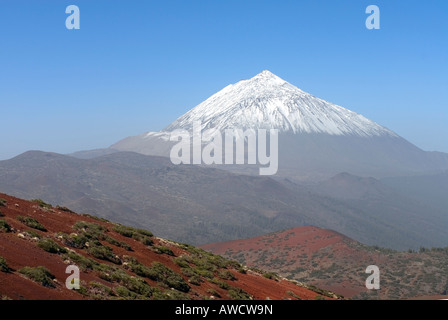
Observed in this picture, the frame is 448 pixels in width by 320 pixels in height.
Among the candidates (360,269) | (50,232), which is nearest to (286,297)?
(50,232)

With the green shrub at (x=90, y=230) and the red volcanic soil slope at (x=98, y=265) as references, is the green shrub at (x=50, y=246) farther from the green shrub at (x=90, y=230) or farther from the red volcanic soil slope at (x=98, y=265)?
the green shrub at (x=90, y=230)

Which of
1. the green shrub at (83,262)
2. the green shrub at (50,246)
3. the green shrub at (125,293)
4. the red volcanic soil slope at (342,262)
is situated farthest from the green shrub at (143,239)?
the red volcanic soil slope at (342,262)

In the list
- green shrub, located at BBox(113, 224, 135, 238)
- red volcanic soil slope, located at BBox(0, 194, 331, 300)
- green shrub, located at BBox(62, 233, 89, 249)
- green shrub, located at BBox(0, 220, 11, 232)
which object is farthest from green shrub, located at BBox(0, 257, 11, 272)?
green shrub, located at BBox(113, 224, 135, 238)

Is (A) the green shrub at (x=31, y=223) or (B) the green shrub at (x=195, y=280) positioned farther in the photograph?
(B) the green shrub at (x=195, y=280)

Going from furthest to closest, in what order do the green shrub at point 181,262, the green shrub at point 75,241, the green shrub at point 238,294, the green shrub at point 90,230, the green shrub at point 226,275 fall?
the green shrub at point 226,275
the green shrub at point 181,262
the green shrub at point 90,230
the green shrub at point 238,294
the green shrub at point 75,241

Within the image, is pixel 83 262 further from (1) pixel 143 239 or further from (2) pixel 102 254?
(1) pixel 143 239

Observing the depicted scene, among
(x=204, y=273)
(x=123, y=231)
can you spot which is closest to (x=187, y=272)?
(x=204, y=273)

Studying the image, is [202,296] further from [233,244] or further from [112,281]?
[233,244]
